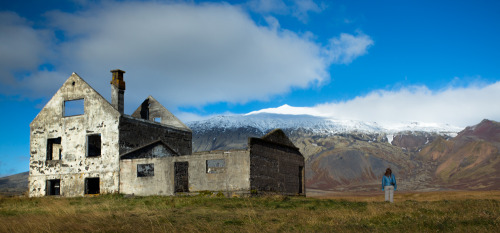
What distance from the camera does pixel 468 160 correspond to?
9938 centimetres

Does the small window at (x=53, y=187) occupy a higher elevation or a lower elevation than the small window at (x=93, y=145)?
lower

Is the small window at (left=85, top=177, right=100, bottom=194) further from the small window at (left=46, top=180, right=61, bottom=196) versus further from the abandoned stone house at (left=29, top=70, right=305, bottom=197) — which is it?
the small window at (left=46, top=180, right=61, bottom=196)

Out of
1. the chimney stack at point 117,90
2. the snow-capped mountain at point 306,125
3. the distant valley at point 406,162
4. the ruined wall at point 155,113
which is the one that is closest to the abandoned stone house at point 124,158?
the chimney stack at point 117,90

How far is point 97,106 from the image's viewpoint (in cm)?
2958

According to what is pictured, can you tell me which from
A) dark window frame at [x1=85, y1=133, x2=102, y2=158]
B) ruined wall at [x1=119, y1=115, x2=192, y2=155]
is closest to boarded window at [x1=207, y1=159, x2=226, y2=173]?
ruined wall at [x1=119, y1=115, x2=192, y2=155]

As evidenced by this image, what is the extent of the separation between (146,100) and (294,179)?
13683mm

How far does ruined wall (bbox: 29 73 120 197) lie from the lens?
2872 cm

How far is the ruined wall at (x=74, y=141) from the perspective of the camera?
28.7m

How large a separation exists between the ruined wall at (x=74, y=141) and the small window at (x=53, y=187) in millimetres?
303

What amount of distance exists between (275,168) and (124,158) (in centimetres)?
914

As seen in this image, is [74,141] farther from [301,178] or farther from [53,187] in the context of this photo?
[301,178]

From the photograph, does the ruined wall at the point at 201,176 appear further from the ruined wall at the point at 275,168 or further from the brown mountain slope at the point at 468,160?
the brown mountain slope at the point at 468,160

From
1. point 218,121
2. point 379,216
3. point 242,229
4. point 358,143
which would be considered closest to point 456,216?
point 379,216

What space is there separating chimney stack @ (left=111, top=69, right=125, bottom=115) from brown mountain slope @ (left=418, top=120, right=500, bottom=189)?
70249mm
